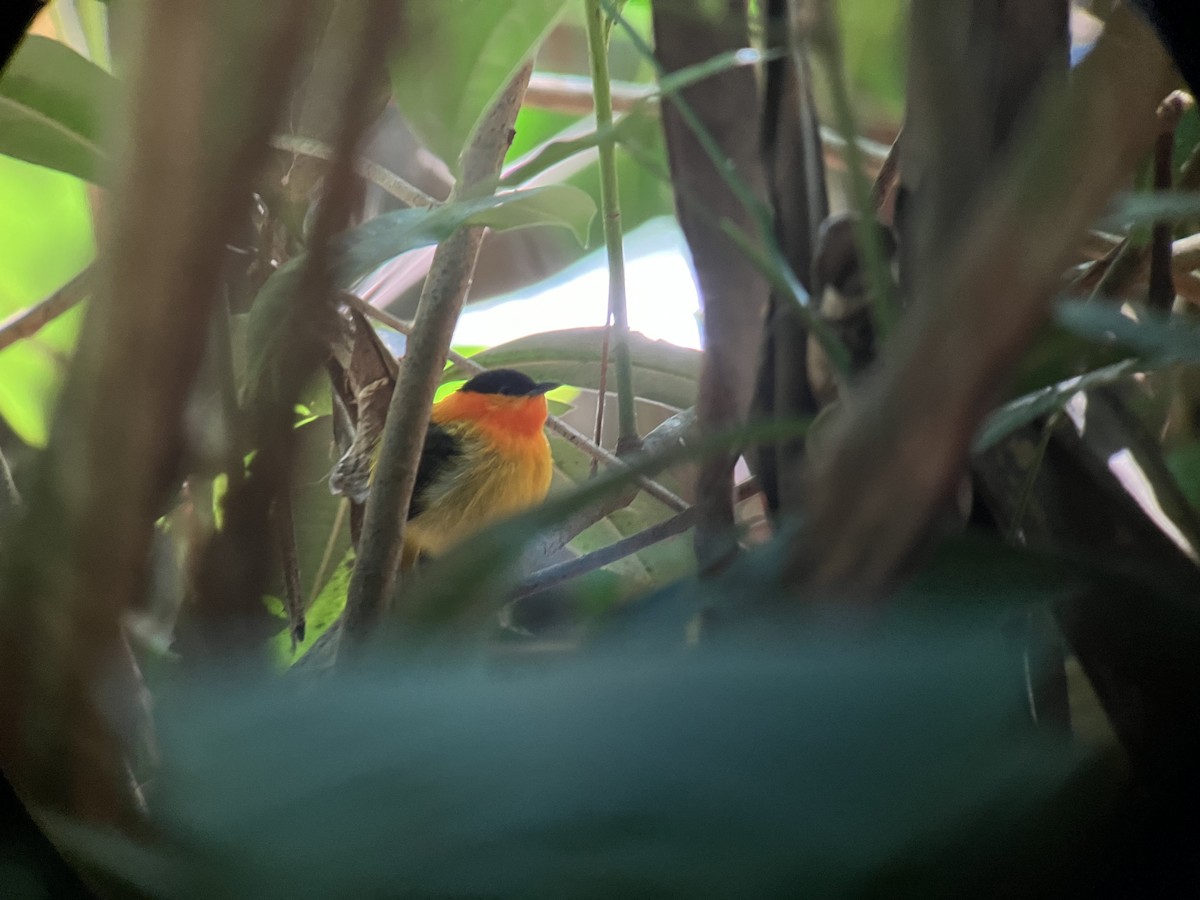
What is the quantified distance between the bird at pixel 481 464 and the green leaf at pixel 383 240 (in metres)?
0.72

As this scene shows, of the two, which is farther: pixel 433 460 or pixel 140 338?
pixel 433 460

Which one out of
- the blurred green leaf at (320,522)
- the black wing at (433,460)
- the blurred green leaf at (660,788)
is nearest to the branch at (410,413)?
the blurred green leaf at (320,522)

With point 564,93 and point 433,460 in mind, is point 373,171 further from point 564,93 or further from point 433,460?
point 433,460

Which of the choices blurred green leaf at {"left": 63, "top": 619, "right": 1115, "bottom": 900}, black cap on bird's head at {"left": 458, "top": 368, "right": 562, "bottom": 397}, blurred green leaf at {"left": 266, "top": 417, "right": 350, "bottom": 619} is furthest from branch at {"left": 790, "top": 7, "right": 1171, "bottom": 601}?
black cap on bird's head at {"left": 458, "top": 368, "right": 562, "bottom": 397}

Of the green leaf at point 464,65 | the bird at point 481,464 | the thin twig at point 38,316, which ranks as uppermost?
the green leaf at point 464,65

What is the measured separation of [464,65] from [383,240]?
0.39 ft

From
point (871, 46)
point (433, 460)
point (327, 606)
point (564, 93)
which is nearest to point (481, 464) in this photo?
point (433, 460)

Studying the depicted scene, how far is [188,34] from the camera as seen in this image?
0.62ft

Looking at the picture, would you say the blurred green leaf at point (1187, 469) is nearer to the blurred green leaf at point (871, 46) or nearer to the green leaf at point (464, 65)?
the blurred green leaf at point (871, 46)

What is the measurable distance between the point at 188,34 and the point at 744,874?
21 centimetres

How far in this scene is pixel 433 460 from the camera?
53.6 inches

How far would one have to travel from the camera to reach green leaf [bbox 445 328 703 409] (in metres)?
0.62

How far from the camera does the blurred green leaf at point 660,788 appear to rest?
A: 0.17 meters

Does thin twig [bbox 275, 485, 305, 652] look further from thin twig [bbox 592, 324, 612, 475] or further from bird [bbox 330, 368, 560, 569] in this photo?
bird [bbox 330, 368, 560, 569]
